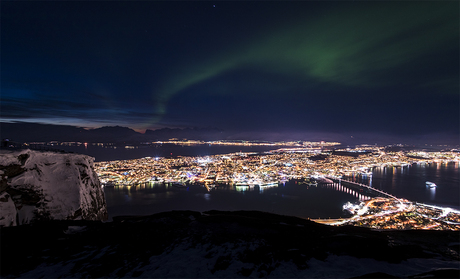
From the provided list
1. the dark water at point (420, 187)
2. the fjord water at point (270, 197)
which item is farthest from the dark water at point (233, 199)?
the dark water at point (420, 187)

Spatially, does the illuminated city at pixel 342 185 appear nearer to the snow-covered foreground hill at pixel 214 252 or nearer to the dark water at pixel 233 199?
the dark water at pixel 233 199

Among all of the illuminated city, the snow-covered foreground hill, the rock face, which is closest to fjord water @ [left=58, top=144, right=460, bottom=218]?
the illuminated city

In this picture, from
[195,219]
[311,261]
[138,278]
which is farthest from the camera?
[195,219]

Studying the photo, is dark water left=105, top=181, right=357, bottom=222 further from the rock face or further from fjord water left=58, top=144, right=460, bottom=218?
the rock face

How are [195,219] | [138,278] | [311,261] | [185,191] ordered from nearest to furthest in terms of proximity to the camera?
1. [138,278]
2. [311,261]
3. [195,219]
4. [185,191]

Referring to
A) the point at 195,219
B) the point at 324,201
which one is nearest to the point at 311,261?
the point at 195,219

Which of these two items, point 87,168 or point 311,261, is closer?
point 311,261

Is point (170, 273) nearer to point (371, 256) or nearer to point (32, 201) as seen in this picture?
point (371, 256)

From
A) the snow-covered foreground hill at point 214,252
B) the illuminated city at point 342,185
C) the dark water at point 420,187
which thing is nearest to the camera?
the snow-covered foreground hill at point 214,252
